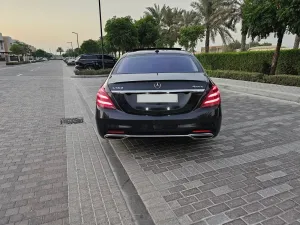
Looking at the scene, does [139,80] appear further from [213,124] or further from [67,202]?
[67,202]

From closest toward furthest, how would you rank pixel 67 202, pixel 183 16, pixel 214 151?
pixel 67 202 → pixel 214 151 → pixel 183 16

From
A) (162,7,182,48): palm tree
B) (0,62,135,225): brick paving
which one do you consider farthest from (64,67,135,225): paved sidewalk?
(162,7,182,48): palm tree

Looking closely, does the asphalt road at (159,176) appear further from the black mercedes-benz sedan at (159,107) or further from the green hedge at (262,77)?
the green hedge at (262,77)

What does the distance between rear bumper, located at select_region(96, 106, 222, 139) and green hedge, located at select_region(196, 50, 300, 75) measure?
1086cm

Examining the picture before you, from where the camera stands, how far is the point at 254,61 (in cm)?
1471

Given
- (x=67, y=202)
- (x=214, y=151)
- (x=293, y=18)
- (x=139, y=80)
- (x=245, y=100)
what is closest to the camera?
(x=67, y=202)

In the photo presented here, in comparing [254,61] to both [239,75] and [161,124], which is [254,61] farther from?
[161,124]

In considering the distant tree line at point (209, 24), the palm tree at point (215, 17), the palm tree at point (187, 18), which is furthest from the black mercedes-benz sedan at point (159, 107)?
the palm tree at point (187, 18)

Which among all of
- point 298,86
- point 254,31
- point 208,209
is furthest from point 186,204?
point 254,31

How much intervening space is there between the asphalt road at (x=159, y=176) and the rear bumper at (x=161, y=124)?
44 centimetres

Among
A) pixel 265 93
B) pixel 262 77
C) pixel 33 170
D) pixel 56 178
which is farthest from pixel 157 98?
pixel 262 77

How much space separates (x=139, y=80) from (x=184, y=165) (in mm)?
1280

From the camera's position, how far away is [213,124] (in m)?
3.47

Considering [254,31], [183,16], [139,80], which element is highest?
[183,16]
